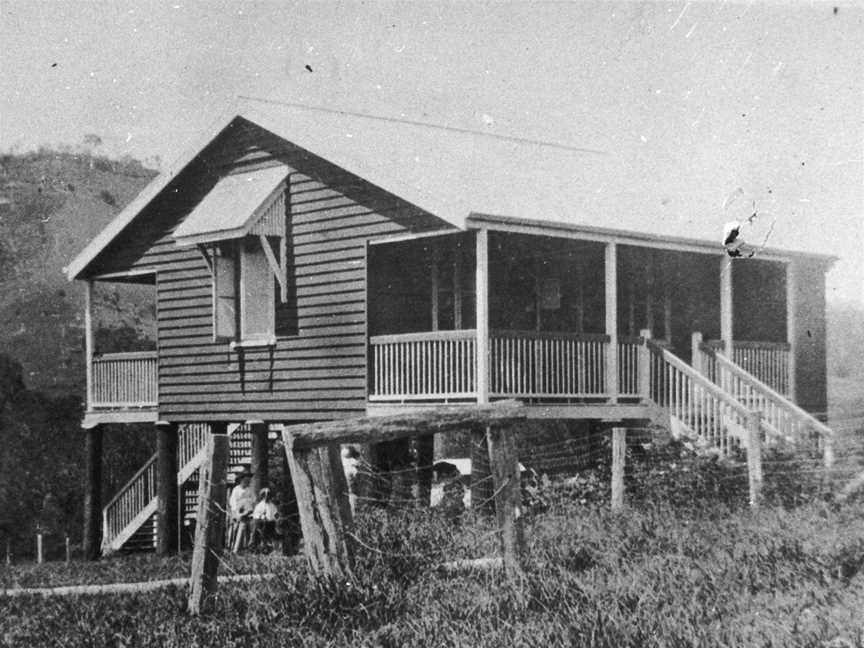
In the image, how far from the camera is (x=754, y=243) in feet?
64.6

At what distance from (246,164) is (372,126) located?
2056 mm

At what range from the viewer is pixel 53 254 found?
71.6 meters

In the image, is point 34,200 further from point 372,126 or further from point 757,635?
point 757,635

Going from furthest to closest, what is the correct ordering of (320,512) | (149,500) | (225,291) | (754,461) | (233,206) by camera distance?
(149,500), (225,291), (233,206), (754,461), (320,512)

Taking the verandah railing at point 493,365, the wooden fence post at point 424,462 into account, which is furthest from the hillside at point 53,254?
the verandah railing at point 493,365

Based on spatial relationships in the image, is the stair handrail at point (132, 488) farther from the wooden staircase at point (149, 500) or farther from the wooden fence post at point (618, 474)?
the wooden fence post at point (618, 474)

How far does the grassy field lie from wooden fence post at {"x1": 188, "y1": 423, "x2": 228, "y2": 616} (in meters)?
0.20

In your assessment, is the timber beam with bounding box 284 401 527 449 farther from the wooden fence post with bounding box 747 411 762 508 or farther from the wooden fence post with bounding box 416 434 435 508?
the wooden fence post with bounding box 416 434 435 508

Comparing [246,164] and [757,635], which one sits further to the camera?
[246,164]

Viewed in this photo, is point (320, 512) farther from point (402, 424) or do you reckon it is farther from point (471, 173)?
point (471, 173)

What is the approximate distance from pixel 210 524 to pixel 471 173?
9.77 metres

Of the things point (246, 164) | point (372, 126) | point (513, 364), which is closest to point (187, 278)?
point (246, 164)

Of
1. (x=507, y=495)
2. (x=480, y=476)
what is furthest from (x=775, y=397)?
(x=507, y=495)

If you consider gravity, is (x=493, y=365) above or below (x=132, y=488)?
above
